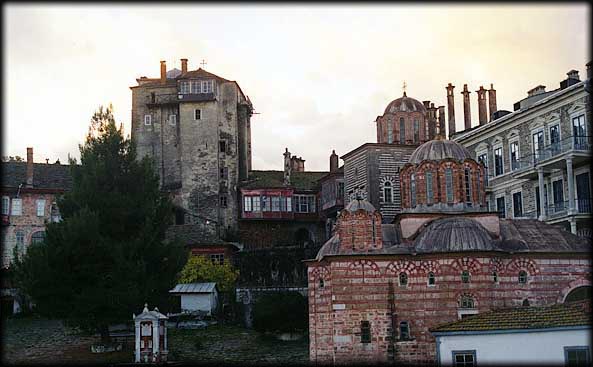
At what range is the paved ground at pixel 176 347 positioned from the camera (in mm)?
40406

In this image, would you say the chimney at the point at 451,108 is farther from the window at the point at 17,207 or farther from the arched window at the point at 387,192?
the window at the point at 17,207

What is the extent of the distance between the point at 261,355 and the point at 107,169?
12.1m

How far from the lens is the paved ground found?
40406mm

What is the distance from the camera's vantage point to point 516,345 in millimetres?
28734

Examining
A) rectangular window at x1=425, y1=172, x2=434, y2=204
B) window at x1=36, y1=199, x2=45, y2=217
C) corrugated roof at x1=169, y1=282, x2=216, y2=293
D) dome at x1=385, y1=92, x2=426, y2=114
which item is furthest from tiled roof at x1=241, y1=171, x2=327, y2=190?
rectangular window at x1=425, y1=172, x2=434, y2=204

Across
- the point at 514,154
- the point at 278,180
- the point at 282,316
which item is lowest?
the point at 282,316

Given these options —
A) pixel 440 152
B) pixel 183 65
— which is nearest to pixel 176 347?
pixel 440 152

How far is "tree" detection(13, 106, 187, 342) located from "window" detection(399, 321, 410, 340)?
12.4 meters

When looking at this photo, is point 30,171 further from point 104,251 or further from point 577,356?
point 577,356

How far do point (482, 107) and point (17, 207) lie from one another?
33.0 metres

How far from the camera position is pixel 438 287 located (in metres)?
35.7

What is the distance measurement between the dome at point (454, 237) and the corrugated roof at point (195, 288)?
19.0 metres

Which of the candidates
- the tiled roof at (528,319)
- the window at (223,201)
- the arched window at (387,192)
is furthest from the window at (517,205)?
the window at (223,201)

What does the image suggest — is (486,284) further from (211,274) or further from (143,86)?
(143,86)
